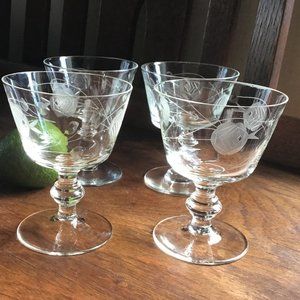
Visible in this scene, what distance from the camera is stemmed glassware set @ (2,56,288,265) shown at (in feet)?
1.68

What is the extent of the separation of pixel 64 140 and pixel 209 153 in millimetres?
148

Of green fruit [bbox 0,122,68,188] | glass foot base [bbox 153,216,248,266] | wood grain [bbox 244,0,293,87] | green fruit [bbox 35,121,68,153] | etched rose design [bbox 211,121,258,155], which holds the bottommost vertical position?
glass foot base [bbox 153,216,248,266]

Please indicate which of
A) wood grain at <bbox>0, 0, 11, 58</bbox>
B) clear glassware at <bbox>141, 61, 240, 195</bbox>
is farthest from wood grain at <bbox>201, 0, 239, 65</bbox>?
wood grain at <bbox>0, 0, 11, 58</bbox>

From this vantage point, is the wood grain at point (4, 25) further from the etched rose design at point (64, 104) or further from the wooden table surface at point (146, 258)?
the etched rose design at point (64, 104)

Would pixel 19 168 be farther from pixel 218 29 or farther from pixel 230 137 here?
pixel 218 29

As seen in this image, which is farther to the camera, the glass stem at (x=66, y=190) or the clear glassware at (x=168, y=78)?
the clear glassware at (x=168, y=78)

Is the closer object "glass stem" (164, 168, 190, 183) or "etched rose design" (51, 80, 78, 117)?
"etched rose design" (51, 80, 78, 117)

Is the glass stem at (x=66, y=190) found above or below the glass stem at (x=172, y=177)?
above

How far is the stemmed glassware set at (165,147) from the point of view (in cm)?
51

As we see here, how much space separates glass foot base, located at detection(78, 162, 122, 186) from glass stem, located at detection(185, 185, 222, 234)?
0.16m

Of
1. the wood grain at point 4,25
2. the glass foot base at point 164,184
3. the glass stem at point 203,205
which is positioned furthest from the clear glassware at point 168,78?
the wood grain at point 4,25

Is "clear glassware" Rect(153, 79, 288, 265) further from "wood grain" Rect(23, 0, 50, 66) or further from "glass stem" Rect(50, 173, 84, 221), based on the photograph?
"wood grain" Rect(23, 0, 50, 66)

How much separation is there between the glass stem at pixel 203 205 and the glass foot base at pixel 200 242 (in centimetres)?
1

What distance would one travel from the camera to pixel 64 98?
1.66 ft
